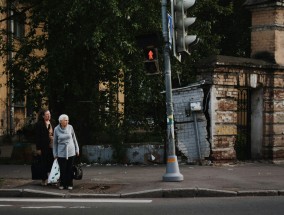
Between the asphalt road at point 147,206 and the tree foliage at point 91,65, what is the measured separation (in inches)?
243

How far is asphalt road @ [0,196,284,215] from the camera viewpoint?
9234 mm

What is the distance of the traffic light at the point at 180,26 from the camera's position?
40.8 ft

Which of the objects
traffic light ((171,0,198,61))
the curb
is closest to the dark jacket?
the curb

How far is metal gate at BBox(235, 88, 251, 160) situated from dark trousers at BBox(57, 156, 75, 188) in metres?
7.15

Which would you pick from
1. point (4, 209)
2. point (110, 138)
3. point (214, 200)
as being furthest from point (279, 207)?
point (110, 138)

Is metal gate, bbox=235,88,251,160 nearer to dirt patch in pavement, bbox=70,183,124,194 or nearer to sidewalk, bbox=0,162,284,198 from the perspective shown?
sidewalk, bbox=0,162,284,198

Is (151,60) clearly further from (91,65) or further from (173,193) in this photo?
(91,65)

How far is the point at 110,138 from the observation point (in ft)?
56.8

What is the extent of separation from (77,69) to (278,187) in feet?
27.2

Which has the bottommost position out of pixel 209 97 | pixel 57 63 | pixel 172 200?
pixel 172 200

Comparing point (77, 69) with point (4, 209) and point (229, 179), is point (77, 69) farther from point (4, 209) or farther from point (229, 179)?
point (4, 209)

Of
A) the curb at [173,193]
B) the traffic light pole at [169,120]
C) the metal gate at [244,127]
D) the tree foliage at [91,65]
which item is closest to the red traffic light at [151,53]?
the traffic light pole at [169,120]

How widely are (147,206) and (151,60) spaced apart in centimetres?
389

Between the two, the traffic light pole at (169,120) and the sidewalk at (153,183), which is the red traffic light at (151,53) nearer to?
the traffic light pole at (169,120)
